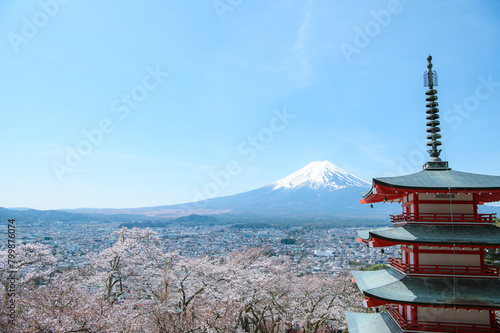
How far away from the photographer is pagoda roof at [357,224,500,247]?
20.5 feet

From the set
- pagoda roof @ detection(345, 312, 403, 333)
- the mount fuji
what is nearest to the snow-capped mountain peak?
the mount fuji

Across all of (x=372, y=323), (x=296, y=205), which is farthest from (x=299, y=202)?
(x=372, y=323)

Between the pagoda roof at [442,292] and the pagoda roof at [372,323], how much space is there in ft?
4.37

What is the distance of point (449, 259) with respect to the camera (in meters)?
6.73

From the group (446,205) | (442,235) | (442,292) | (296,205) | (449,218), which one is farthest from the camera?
(296,205)

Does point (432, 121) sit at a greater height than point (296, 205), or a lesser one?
greater

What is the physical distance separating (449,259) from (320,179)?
421ft

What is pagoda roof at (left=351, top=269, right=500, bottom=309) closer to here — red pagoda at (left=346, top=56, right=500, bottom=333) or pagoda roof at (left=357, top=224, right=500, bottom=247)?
red pagoda at (left=346, top=56, right=500, bottom=333)

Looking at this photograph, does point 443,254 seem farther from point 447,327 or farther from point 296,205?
point 296,205

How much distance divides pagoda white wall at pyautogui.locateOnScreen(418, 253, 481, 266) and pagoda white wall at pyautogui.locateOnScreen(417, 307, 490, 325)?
905mm

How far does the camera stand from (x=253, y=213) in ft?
347

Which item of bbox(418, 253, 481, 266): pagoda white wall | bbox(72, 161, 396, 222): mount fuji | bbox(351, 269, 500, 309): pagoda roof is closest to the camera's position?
bbox(351, 269, 500, 309): pagoda roof

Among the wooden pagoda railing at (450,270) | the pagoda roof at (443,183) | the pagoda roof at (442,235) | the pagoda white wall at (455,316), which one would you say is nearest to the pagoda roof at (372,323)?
the pagoda white wall at (455,316)

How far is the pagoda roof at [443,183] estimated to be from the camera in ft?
21.2
